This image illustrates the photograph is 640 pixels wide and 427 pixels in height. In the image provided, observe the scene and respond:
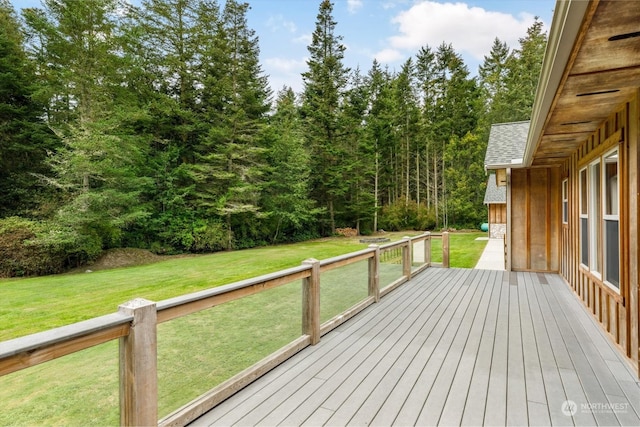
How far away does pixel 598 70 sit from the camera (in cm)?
208

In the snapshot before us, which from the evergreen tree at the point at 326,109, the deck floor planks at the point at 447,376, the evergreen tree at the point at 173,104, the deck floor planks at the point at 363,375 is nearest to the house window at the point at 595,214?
the deck floor planks at the point at 447,376

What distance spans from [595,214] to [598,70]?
264 cm

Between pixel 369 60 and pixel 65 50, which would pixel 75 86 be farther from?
pixel 369 60

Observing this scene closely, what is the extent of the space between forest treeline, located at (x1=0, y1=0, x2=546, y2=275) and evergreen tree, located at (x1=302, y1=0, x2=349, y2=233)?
84mm

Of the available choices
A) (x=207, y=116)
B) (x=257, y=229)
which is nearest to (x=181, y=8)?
(x=207, y=116)

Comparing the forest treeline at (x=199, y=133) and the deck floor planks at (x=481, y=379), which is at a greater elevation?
the forest treeline at (x=199, y=133)

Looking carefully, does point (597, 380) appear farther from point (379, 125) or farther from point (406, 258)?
point (379, 125)

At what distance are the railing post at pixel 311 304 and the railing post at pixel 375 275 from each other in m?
1.67

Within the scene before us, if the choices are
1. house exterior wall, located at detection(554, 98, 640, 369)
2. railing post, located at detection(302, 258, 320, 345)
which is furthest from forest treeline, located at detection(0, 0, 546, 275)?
house exterior wall, located at detection(554, 98, 640, 369)

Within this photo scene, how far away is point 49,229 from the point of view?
998cm

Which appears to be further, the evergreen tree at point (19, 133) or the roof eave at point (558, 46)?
the evergreen tree at point (19, 133)

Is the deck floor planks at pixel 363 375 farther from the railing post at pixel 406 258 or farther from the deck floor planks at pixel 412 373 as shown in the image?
the railing post at pixel 406 258

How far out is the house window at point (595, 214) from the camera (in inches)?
150

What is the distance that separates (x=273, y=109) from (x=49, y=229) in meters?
12.5
